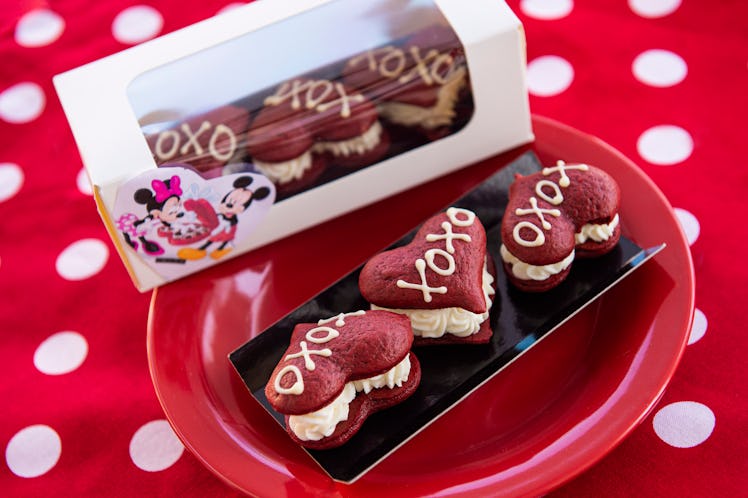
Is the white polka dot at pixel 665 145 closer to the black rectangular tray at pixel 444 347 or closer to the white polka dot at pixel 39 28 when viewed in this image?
the black rectangular tray at pixel 444 347

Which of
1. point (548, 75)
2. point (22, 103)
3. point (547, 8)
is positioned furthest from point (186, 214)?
point (547, 8)

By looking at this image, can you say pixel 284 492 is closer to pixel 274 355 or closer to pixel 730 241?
pixel 274 355

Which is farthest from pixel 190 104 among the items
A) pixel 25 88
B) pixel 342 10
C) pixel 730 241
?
pixel 730 241

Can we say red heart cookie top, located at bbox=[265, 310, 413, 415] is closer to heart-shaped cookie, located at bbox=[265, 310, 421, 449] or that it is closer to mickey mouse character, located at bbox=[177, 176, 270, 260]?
heart-shaped cookie, located at bbox=[265, 310, 421, 449]

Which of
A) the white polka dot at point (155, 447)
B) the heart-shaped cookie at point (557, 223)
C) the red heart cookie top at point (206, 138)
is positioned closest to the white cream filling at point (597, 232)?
the heart-shaped cookie at point (557, 223)

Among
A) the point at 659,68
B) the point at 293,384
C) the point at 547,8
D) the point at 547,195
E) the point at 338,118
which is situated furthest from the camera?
the point at 547,8

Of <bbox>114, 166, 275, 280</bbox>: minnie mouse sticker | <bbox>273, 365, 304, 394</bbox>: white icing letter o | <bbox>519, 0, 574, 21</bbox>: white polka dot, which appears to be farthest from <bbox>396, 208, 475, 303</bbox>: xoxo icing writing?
<bbox>519, 0, 574, 21</bbox>: white polka dot

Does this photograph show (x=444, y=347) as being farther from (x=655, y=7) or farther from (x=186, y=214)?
(x=655, y=7)
